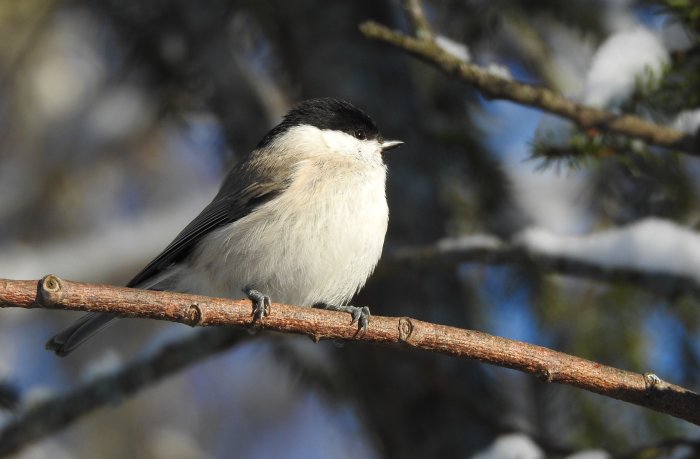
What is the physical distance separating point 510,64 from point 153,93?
1.92 m

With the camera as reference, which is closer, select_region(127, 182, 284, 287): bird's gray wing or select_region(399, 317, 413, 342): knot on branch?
select_region(399, 317, 413, 342): knot on branch

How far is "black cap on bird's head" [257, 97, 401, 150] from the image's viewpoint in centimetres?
311

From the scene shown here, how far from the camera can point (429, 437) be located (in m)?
3.22

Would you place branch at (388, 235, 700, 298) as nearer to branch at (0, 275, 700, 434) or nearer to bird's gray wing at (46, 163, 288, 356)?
bird's gray wing at (46, 163, 288, 356)

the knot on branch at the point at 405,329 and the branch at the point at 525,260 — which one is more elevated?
the branch at the point at 525,260

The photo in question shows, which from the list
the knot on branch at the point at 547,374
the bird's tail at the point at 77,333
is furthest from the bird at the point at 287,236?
the knot on branch at the point at 547,374

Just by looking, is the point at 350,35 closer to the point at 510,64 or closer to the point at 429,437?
the point at 510,64

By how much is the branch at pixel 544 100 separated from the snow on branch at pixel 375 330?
71cm

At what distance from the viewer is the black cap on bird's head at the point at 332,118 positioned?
10.2 ft

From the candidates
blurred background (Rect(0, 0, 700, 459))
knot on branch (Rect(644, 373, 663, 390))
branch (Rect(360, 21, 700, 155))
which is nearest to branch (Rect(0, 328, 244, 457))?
blurred background (Rect(0, 0, 700, 459))

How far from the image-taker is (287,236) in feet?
8.68

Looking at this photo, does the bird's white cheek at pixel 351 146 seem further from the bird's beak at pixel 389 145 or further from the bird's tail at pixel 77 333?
the bird's tail at pixel 77 333

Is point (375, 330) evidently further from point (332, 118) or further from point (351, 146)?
point (332, 118)

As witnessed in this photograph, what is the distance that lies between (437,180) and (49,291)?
2381mm
